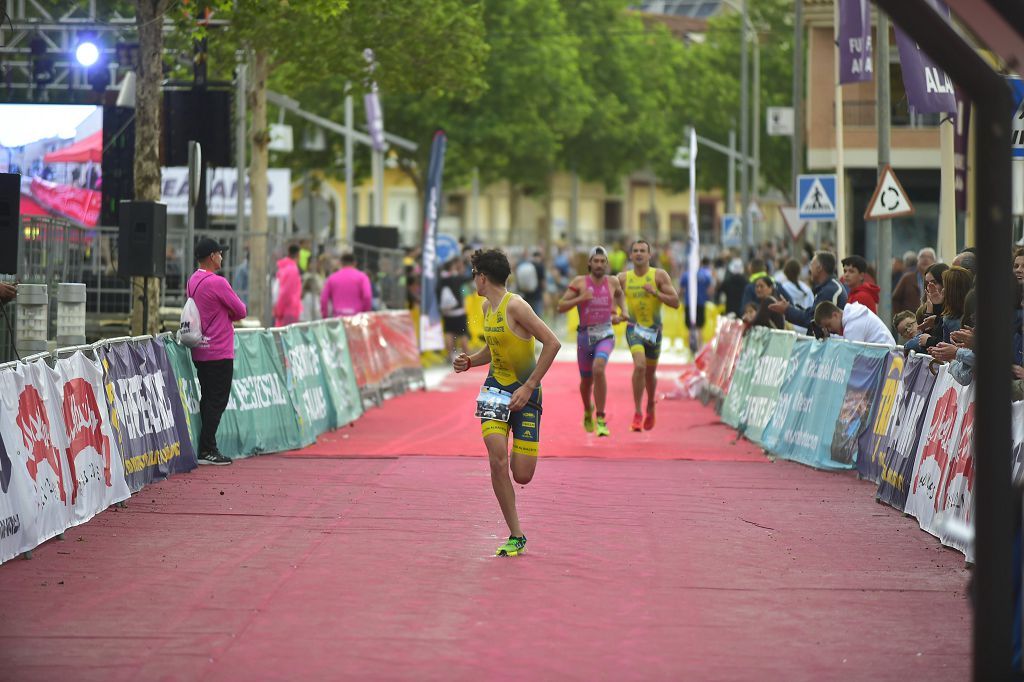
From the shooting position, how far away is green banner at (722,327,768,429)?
1977 centimetres

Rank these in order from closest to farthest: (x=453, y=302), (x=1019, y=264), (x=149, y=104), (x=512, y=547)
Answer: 1. (x=512, y=547)
2. (x=1019, y=264)
3. (x=149, y=104)
4. (x=453, y=302)

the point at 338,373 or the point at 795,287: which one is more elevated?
the point at 795,287

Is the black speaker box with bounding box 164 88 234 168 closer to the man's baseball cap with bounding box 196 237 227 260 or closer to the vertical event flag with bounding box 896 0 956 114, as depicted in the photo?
the man's baseball cap with bounding box 196 237 227 260

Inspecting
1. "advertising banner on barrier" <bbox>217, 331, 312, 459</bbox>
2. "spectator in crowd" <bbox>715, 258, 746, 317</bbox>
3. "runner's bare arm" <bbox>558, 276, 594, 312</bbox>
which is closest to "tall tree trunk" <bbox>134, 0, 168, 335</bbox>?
"advertising banner on barrier" <bbox>217, 331, 312, 459</bbox>

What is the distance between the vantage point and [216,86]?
28.6 m

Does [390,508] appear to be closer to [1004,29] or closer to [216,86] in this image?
[1004,29]

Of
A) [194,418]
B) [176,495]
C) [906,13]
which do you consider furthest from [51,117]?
[906,13]

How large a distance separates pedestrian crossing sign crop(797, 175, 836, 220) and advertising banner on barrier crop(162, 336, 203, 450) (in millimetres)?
12894

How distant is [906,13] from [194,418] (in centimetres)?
1044

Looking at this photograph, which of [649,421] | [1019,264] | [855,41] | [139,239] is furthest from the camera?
[855,41]

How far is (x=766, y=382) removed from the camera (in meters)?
18.7

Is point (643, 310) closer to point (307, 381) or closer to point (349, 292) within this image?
point (307, 381)

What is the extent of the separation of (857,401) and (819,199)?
1163 centimetres

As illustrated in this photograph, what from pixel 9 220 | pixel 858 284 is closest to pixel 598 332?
pixel 858 284
